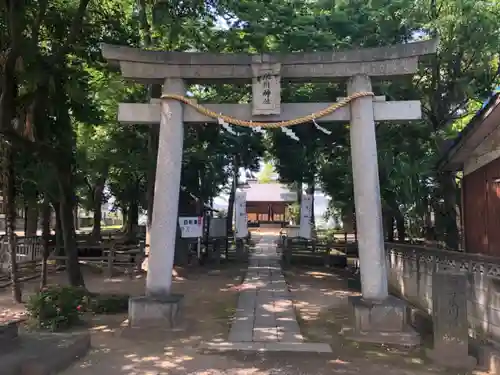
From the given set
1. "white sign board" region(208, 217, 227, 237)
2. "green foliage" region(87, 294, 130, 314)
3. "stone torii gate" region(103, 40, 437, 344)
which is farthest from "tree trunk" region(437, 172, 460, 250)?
"green foliage" region(87, 294, 130, 314)

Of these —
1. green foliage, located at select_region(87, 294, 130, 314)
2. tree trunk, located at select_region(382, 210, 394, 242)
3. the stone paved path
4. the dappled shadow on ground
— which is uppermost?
tree trunk, located at select_region(382, 210, 394, 242)

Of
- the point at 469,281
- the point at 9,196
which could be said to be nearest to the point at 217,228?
the point at 9,196

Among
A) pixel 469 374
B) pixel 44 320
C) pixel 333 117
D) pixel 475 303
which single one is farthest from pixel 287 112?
pixel 44 320

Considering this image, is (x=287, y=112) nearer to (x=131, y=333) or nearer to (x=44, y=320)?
(x=131, y=333)

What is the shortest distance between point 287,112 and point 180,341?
4.16 m

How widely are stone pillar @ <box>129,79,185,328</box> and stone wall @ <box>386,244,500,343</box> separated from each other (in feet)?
15.2

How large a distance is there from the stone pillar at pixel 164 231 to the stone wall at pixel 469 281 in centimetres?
465

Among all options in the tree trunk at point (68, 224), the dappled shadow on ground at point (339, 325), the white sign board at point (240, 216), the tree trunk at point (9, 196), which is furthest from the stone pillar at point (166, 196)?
the white sign board at point (240, 216)

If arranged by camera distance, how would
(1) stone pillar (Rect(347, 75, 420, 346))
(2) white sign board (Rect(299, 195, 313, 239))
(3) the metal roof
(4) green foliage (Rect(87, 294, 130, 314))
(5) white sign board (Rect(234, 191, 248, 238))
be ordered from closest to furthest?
1. (1) stone pillar (Rect(347, 75, 420, 346))
2. (3) the metal roof
3. (4) green foliage (Rect(87, 294, 130, 314))
4. (2) white sign board (Rect(299, 195, 313, 239))
5. (5) white sign board (Rect(234, 191, 248, 238))

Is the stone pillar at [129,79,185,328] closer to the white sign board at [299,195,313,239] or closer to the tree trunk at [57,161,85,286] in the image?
the tree trunk at [57,161,85,286]

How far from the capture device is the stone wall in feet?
21.7

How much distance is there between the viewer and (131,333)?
7445mm

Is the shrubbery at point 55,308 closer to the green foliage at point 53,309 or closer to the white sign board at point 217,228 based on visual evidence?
the green foliage at point 53,309

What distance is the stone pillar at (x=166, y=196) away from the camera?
791 cm
